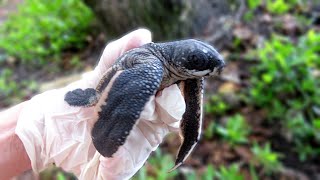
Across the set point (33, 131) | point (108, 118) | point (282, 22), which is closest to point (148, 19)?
point (282, 22)

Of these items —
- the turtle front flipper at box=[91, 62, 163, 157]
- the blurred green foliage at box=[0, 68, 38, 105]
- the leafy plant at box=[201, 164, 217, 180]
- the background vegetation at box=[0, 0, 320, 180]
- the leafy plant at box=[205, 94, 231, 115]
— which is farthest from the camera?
the blurred green foliage at box=[0, 68, 38, 105]

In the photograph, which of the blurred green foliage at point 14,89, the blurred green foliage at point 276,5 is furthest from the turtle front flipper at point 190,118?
the blurred green foliage at point 276,5

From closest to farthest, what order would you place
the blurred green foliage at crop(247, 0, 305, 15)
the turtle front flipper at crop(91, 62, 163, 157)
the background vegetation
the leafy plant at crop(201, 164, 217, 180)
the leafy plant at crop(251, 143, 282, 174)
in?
1. the turtle front flipper at crop(91, 62, 163, 157)
2. the leafy plant at crop(201, 164, 217, 180)
3. the leafy plant at crop(251, 143, 282, 174)
4. the background vegetation
5. the blurred green foliage at crop(247, 0, 305, 15)

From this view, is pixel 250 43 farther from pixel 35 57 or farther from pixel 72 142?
pixel 72 142

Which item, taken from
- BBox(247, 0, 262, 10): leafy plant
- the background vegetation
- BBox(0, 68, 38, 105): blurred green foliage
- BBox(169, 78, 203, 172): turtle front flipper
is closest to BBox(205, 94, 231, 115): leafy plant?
the background vegetation

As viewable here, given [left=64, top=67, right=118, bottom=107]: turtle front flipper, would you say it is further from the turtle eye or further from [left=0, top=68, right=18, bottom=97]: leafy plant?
[left=0, top=68, right=18, bottom=97]: leafy plant

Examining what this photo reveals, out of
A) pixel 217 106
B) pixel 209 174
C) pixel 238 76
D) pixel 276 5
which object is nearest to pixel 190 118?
pixel 209 174

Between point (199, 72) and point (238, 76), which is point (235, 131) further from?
point (199, 72)
